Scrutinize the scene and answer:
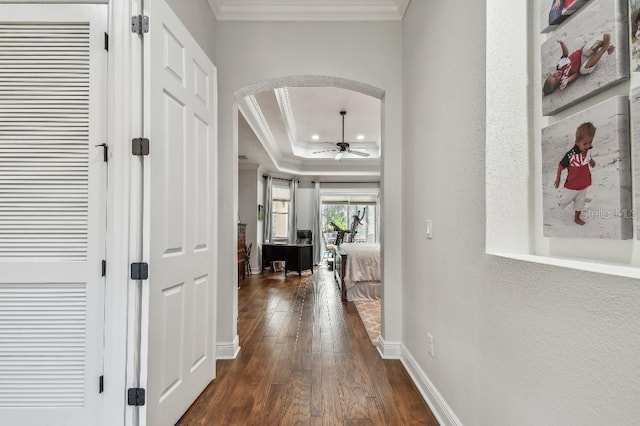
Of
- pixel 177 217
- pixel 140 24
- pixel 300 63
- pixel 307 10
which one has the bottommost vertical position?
pixel 177 217

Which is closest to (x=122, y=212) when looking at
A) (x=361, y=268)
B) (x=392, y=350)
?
(x=392, y=350)

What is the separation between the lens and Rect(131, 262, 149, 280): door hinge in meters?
1.63

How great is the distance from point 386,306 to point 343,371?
2.12ft

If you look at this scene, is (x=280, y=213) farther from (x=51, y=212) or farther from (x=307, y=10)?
(x=51, y=212)

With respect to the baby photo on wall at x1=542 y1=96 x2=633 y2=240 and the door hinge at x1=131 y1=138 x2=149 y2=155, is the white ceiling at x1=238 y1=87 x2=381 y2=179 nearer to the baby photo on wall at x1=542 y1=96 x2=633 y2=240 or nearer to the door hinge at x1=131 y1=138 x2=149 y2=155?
the door hinge at x1=131 y1=138 x2=149 y2=155

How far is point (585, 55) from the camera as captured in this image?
Answer: 1014mm

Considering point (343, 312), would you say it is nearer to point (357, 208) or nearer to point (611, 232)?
point (611, 232)

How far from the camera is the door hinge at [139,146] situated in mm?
1654

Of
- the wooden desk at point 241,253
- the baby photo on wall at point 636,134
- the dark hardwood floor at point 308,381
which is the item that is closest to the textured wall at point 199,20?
the baby photo on wall at point 636,134

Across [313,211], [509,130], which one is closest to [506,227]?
[509,130]

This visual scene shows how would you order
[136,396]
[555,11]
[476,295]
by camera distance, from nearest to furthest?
[555,11]
[476,295]
[136,396]

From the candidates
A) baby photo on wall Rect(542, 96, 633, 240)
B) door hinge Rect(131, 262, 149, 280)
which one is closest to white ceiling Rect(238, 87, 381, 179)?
door hinge Rect(131, 262, 149, 280)

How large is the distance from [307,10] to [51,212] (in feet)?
8.20

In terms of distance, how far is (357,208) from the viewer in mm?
10312
